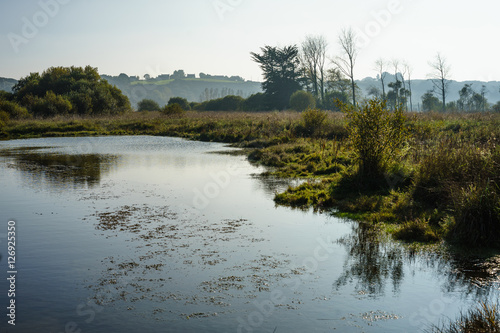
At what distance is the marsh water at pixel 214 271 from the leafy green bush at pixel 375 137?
2.97 m

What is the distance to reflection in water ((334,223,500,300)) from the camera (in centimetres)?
678

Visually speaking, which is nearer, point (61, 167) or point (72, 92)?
point (61, 167)

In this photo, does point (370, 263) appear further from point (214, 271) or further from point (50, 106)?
point (50, 106)

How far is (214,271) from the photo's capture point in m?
7.57

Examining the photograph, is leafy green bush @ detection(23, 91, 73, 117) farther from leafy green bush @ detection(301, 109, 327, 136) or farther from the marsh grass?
the marsh grass

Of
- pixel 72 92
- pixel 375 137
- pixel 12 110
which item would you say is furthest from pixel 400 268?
pixel 72 92

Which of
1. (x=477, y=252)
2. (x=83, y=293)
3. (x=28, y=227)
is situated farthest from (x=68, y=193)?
(x=477, y=252)

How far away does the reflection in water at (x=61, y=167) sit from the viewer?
56.9 ft

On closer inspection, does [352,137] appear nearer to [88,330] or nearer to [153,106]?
[88,330]

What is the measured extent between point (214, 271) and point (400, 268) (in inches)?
135

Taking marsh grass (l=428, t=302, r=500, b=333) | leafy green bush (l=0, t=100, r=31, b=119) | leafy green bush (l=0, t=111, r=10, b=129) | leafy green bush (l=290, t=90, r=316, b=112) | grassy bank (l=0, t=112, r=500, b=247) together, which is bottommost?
marsh grass (l=428, t=302, r=500, b=333)

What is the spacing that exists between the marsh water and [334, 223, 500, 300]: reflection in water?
1.2 inches

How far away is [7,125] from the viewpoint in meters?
46.3

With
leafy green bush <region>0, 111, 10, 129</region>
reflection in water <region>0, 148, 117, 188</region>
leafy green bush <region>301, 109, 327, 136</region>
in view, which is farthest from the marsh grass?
leafy green bush <region>0, 111, 10, 129</region>
